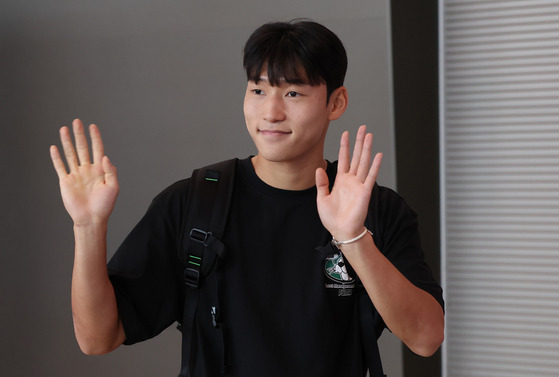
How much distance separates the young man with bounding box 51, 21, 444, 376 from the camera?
138 cm

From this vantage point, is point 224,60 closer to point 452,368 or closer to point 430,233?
point 430,233

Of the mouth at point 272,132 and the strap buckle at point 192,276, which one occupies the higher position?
the mouth at point 272,132

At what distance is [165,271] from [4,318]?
5.74 feet

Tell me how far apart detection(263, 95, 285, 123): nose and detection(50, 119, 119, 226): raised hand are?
0.34 metres

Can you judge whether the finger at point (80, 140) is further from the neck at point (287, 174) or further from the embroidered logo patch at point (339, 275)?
the embroidered logo patch at point (339, 275)

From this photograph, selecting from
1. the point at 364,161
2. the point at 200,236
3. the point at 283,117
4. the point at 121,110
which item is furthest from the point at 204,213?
the point at 121,110

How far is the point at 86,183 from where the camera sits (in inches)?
52.3

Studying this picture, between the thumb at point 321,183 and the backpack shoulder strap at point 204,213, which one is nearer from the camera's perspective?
the thumb at point 321,183

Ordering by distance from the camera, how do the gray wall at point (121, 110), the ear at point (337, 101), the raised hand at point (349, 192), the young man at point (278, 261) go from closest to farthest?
the raised hand at point (349, 192), the young man at point (278, 261), the ear at point (337, 101), the gray wall at point (121, 110)

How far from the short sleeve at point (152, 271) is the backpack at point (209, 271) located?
Answer: 0.11 feet

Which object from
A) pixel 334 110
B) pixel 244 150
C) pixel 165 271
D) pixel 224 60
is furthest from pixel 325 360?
pixel 224 60

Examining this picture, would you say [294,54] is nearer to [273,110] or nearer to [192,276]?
[273,110]

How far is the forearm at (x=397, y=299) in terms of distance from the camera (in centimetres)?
128

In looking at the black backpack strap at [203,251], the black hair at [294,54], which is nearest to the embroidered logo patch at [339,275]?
the black backpack strap at [203,251]
